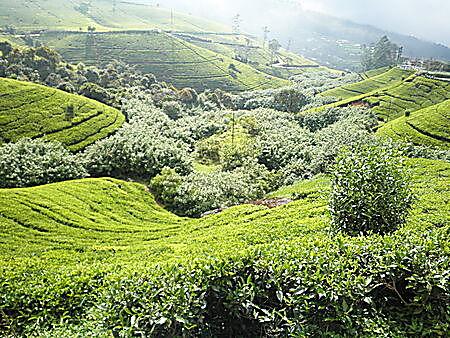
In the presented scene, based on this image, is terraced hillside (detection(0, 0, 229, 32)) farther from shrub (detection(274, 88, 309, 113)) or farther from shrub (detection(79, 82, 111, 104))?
shrub (detection(274, 88, 309, 113))

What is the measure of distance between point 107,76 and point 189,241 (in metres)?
67.6

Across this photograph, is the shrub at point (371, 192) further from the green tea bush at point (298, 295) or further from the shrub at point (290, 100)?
the shrub at point (290, 100)

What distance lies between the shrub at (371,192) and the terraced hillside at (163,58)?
9795 cm

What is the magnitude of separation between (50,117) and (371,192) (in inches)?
1707

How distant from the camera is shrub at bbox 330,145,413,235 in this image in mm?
9984

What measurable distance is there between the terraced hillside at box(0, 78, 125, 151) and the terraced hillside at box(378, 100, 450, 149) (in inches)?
1417

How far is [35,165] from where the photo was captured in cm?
3003

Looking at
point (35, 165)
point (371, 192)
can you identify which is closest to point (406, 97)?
point (35, 165)

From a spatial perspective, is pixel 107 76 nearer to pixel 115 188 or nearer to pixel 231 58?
pixel 115 188

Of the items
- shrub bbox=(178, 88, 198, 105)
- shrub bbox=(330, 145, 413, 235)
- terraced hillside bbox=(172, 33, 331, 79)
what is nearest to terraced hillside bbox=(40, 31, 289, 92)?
terraced hillside bbox=(172, 33, 331, 79)

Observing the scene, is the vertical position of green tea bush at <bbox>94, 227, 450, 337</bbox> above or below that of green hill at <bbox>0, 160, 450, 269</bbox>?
above

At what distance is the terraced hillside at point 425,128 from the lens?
44.9 meters

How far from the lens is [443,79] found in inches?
2857

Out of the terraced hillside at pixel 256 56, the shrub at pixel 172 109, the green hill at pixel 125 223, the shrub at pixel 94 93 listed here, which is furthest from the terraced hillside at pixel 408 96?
the terraced hillside at pixel 256 56
